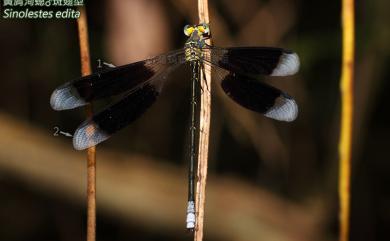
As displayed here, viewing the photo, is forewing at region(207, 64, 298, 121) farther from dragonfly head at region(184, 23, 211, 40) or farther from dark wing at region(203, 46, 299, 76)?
dragonfly head at region(184, 23, 211, 40)

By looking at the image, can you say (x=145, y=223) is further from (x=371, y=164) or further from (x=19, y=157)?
(x=371, y=164)

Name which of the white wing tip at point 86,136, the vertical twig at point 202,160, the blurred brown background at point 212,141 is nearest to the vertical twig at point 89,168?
the white wing tip at point 86,136

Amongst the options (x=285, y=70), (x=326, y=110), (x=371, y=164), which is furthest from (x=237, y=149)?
(x=285, y=70)

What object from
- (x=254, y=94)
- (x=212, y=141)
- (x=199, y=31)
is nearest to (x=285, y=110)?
(x=254, y=94)

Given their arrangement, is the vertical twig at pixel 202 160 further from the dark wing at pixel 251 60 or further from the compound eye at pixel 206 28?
the dark wing at pixel 251 60

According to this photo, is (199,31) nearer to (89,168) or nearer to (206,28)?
(206,28)
